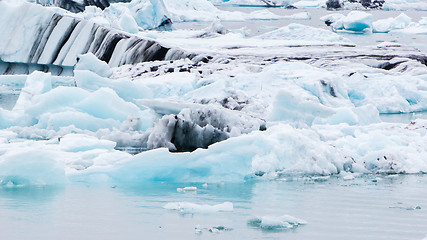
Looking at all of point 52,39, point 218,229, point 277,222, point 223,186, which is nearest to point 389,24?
point 52,39

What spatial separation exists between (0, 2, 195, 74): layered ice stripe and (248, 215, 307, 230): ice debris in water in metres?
8.88

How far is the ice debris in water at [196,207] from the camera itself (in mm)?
4770

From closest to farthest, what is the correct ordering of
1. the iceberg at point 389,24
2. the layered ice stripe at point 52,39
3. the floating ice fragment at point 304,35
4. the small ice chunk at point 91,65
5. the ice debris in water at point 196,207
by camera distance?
the ice debris in water at point 196,207 → the small ice chunk at point 91,65 → the layered ice stripe at point 52,39 → the floating ice fragment at point 304,35 → the iceberg at point 389,24

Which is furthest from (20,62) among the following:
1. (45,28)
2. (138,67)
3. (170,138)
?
(170,138)

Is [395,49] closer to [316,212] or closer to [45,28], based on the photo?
[45,28]

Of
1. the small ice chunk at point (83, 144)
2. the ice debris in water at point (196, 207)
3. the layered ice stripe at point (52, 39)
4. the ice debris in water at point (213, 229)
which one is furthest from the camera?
the layered ice stripe at point (52, 39)

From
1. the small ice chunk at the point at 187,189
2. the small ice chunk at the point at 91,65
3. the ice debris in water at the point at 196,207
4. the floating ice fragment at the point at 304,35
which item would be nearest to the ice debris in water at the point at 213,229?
the ice debris in water at the point at 196,207

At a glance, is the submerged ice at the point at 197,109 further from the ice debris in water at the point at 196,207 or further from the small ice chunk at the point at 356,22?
the small ice chunk at the point at 356,22

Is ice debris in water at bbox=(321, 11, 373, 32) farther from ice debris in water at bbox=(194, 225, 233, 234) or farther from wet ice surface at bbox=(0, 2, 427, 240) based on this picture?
ice debris in water at bbox=(194, 225, 233, 234)

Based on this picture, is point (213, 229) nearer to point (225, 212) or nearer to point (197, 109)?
point (225, 212)

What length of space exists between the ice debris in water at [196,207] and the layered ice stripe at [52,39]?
842 centimetres

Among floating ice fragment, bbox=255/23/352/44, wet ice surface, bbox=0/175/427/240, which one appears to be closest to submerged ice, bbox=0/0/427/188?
wet ice surface, bbox=0/175/427/240

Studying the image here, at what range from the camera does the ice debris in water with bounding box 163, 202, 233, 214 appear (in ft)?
15.6

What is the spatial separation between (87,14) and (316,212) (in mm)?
14831
